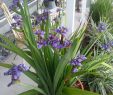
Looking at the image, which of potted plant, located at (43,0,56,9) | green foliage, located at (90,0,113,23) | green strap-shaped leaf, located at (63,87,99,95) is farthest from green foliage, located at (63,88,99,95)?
green foliage, located at (90,0,113,23)

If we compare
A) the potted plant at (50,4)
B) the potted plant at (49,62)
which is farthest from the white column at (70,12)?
the potted plant at (49,62)

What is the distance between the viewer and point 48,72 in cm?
179

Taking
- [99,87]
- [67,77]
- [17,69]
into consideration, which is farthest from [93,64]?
[17,69]

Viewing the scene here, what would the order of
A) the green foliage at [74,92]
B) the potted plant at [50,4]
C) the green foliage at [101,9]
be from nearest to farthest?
the green foliage at [74,92] → the potted plant at [50,4] → the green foliage at [101,9]

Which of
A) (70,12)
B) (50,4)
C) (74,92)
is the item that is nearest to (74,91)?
(74,92)

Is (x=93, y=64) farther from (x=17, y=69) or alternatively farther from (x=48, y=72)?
(x=17, y=69)

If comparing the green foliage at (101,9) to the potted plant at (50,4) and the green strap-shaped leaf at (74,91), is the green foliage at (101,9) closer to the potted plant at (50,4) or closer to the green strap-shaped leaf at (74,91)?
the potted plant at (50,4)

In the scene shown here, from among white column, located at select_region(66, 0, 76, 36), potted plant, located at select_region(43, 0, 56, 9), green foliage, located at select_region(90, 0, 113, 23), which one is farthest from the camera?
green foliage, located at select_region(90, 0, 113, 23)

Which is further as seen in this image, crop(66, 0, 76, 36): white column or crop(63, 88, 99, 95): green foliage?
crop(66, 0, 76, 36): white column

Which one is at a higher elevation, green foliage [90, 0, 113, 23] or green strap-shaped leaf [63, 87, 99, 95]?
green strap-shaped leaf [63, 87, 99, 95]

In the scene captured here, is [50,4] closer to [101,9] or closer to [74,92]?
[101,9]

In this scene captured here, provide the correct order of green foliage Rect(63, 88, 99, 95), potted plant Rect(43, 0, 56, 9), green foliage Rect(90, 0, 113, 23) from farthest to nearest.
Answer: green foliage Rect(90, 0, 113, 23), potted plant Rect(43, 0, 56, 9), green foliage Rect(63, 88, 99, 95)

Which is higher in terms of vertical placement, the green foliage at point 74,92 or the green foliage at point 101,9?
the green foliage at point 74,92

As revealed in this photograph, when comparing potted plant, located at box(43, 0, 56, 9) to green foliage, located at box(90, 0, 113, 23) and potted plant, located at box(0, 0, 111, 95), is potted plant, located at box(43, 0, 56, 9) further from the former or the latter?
potted plant, located at box(0, 0, 111, 95)
